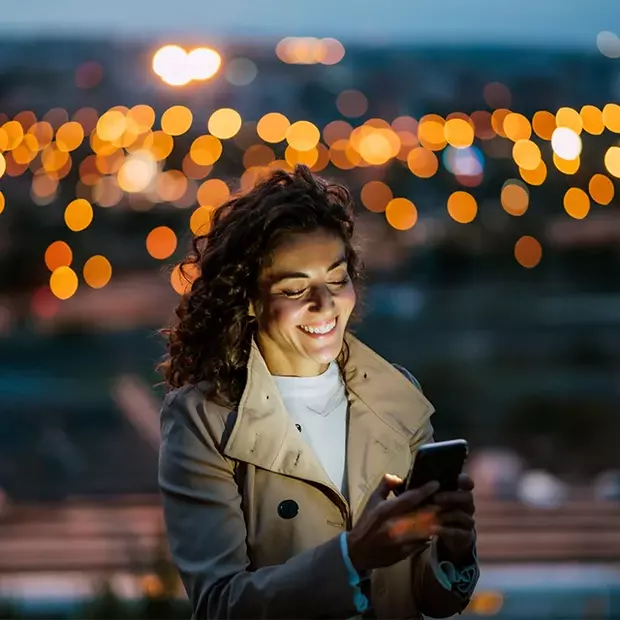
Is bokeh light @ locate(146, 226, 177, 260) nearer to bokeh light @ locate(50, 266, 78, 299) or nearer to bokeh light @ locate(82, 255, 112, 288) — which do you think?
bokeh light @ locate(82, 255, 112, 288)

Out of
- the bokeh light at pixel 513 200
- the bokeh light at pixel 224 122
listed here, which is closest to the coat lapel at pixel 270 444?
the bokeh light at pixel 224 122

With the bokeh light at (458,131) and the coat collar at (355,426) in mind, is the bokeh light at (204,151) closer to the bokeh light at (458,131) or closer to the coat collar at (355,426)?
the bokeh light at (458,131)

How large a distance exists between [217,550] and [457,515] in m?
0.25

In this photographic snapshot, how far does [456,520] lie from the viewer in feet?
3.28

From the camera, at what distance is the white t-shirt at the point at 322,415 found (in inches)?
44.2

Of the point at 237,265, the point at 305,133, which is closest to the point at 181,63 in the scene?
the point at 237,265

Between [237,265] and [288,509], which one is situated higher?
[237,265]

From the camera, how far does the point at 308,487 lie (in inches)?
42.1

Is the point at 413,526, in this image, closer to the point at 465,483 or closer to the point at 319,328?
the point at 465,483

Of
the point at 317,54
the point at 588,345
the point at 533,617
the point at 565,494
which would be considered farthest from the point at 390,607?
the point at 588,345

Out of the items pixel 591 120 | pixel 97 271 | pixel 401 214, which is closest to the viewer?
pixel 591 120

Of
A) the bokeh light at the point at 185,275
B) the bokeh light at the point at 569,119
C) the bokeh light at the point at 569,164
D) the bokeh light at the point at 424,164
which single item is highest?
the bokeh light at the point at 424,164

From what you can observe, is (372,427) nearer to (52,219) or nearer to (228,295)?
(228,295)

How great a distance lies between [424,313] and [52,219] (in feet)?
14.4
